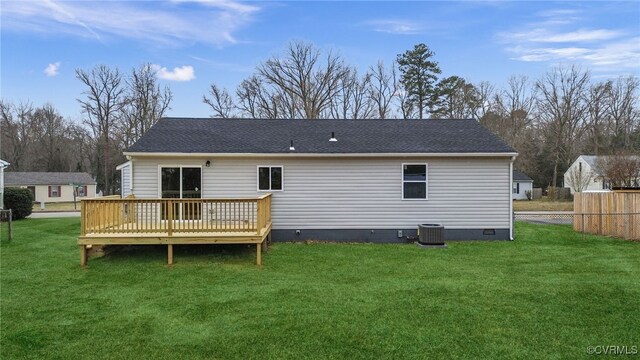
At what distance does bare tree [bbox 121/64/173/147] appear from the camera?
111 feet

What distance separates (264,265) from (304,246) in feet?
7.48

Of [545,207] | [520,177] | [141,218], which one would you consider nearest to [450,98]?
[520,177]

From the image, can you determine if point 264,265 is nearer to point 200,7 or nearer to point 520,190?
point 200,7

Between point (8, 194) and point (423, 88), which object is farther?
point (423, 88)

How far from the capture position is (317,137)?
12.0 m

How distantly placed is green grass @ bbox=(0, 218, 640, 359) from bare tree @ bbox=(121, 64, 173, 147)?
26976 millimetres

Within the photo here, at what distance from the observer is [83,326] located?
187 inches

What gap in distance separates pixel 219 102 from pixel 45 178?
18632mm

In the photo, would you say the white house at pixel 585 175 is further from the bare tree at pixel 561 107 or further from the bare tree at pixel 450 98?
the bare tree at pixel 450 98

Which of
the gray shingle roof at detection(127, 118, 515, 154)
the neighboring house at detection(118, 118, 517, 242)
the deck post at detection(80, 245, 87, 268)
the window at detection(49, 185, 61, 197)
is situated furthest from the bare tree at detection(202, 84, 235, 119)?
the deck post at detection(80, 245, 87, 268)

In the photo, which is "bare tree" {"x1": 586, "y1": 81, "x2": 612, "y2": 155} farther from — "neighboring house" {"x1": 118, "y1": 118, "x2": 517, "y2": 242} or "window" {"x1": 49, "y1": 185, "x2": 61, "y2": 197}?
"window" {"x1": 49, "y1": 185, "x2": 61, "y2": 197}

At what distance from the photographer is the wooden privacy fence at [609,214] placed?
1112cm

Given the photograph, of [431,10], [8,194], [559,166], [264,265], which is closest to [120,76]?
[8,194]

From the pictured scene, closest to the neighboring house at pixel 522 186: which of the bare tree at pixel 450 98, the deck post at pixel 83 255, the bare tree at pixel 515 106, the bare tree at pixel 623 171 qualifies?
the bare tree at pixel 515 106
